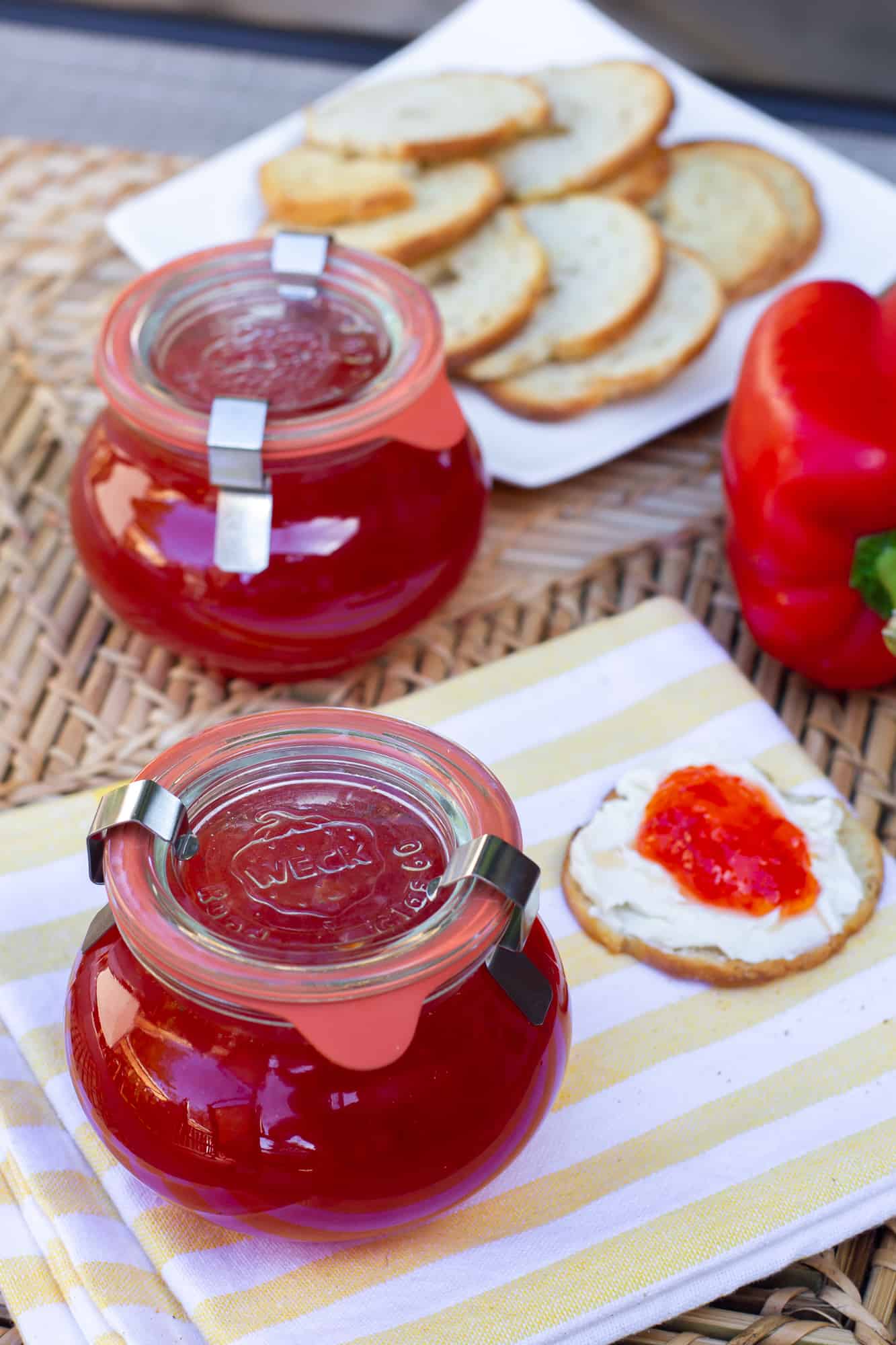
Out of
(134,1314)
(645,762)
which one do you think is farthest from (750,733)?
(134,1314)

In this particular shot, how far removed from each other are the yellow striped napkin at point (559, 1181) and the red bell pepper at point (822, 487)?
367 millimetres

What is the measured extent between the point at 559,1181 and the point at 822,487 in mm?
804

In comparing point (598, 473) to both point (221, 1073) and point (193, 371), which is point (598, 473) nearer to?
point (193, 371)

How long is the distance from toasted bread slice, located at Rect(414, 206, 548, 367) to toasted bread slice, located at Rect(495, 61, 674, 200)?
127mm

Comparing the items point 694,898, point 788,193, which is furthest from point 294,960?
point 788,193

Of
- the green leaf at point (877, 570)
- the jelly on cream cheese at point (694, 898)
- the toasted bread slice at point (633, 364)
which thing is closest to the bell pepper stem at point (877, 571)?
the green leaf at point (877, 570)

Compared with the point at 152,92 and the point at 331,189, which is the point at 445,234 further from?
the point at 152,92

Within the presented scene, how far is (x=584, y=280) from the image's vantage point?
2080 millimetres

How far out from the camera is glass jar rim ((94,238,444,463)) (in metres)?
1.37

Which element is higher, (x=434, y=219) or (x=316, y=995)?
(x=316, y=995)

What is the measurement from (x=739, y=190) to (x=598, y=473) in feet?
2.06

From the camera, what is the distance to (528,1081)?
996 mm

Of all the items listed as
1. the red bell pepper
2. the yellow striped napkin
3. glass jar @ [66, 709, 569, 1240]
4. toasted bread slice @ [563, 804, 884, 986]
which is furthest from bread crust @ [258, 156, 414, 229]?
glass jar @ [66, 709, 569, 1240]

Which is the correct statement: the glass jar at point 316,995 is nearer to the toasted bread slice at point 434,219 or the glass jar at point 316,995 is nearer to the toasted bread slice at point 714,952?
the toasted bread slice at point 714,952
